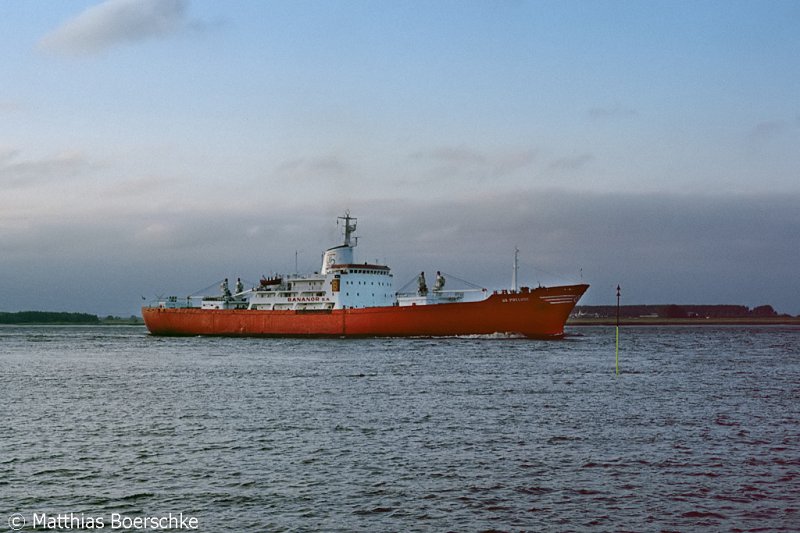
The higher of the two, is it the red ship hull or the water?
the red ship hull

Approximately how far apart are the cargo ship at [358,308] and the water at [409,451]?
2260cm

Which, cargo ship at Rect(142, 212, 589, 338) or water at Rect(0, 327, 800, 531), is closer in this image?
water at Rect(0, 327, 800, 531)

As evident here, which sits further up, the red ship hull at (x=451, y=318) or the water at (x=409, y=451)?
the red ship hull at (x=451, y=318)

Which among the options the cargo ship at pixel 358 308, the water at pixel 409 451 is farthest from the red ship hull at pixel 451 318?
the water at pixel 409 451

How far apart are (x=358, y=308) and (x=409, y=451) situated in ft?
142

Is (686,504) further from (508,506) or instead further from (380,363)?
(380,363)

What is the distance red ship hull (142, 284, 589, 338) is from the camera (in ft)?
173

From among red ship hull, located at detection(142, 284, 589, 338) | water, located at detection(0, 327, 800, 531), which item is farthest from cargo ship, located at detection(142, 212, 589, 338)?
water, located at detection(0, 327, 800, 531)

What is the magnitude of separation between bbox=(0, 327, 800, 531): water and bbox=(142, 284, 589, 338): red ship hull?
2186cm

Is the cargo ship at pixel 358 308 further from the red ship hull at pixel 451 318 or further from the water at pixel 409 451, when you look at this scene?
the water at pixel 409 451

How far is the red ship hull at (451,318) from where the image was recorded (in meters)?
52.7

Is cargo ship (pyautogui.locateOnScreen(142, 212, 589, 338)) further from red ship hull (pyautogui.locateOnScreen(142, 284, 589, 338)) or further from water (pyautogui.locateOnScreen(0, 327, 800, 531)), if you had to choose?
water (pyautogui.locateOnScreen(0, 327, 800, 531))

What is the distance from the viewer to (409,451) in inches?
579

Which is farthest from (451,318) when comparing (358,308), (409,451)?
(409,451)
